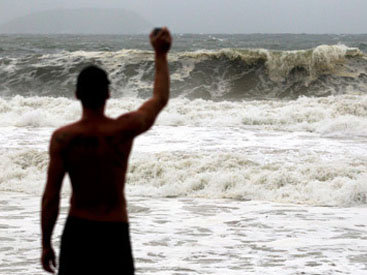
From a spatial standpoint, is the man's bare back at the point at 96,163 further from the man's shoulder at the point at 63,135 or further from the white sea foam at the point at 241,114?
the white sea foam at the point at 241,114

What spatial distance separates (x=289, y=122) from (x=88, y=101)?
1614 cm

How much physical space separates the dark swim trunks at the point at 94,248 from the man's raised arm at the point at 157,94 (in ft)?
1.33

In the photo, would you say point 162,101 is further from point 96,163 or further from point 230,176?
point 230,176

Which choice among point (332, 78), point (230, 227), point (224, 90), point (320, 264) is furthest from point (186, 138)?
point (332, 78)

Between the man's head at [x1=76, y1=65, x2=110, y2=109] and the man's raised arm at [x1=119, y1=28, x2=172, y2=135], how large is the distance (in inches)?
5.0

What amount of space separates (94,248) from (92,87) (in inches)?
25.4

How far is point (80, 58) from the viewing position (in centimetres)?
3406

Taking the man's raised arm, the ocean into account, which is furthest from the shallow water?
the man's raised arm

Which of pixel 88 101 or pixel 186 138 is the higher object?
pixel 88 101

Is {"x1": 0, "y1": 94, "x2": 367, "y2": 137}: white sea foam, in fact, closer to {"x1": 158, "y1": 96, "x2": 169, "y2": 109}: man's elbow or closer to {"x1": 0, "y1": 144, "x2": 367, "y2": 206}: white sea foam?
{"x1": 0, "y1": 144, "x2": 367, "y2": 206}: white sea foam

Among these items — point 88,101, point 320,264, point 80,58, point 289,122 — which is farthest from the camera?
point 80,58

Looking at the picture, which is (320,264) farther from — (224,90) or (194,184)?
(224,90)

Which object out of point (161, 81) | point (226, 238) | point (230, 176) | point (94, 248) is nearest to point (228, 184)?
point (230, 176)

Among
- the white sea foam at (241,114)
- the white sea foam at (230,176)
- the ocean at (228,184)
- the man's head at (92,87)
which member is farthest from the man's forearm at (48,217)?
the white sea foam at (241,114)
